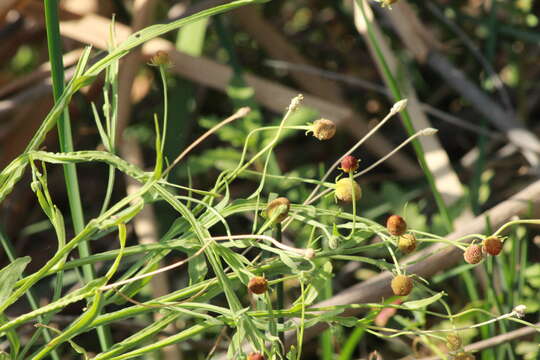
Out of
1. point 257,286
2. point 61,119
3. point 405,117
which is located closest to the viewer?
point 257,286

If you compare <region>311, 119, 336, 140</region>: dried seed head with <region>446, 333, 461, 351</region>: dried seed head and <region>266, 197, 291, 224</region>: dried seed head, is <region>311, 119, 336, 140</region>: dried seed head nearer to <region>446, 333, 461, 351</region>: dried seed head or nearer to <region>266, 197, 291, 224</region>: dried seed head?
<region>266, 197, 291, 224</region>: dried seed head

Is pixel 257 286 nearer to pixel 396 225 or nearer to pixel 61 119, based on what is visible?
pixel 396 225

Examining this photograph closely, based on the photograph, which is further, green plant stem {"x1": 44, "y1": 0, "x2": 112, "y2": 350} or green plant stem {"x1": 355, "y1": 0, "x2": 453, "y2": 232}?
green plant stem {"x1": 355, "y1": 0, "x2": 453, "y2": 232}

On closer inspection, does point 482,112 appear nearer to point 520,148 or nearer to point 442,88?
point 520,148

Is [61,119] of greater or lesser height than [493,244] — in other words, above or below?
above

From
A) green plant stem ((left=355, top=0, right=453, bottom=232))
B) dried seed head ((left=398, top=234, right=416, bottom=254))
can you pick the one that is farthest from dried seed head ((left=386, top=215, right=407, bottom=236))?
green plant stem ((left=355, top=0, right=453, bottom=232))

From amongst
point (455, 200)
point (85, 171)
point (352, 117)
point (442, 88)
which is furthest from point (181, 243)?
point (442, 88)

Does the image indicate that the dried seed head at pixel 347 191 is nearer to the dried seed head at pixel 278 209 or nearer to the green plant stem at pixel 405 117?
the dried seed head at pixel 278 209

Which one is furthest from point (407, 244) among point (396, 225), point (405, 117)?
point (405, 117)

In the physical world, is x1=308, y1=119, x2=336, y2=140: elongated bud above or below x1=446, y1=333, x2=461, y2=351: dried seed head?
above
